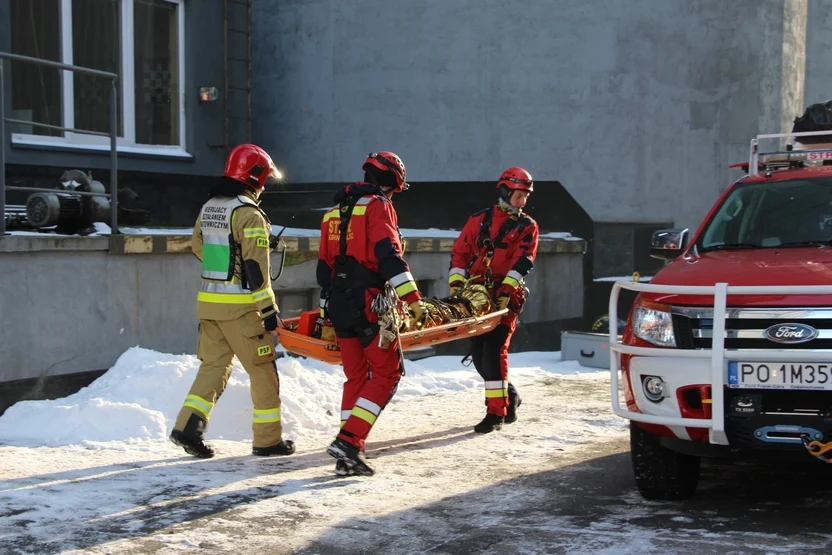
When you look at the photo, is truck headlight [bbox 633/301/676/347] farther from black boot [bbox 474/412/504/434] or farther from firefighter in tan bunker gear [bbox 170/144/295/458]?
black boot [bbox 474/412/504/434]

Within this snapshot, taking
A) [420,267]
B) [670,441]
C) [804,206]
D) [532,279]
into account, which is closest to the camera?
[670,441]

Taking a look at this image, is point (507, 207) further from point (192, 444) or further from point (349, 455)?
point (192, 444)

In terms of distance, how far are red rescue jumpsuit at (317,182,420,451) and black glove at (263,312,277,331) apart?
34 centimetres

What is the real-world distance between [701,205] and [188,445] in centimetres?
924

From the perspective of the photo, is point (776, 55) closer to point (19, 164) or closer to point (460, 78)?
point (460, 78)

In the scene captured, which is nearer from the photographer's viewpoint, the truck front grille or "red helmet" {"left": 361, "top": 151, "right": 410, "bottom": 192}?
the truck front grille

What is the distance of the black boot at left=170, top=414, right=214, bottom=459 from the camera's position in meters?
6.26

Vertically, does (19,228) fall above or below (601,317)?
above

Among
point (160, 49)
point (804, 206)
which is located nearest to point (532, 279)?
point (160, 49)

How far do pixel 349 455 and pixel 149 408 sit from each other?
6.13ft

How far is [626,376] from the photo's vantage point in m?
5.28

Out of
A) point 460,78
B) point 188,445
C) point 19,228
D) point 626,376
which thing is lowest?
point 188,445

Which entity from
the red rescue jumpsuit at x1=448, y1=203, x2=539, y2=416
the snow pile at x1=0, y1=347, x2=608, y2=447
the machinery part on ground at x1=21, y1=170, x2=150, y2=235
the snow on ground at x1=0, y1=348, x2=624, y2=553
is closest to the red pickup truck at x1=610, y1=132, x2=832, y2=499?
the snow on ground at x1=0, y1=348, x2=624, y2=553

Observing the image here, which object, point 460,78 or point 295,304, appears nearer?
point 295,304
